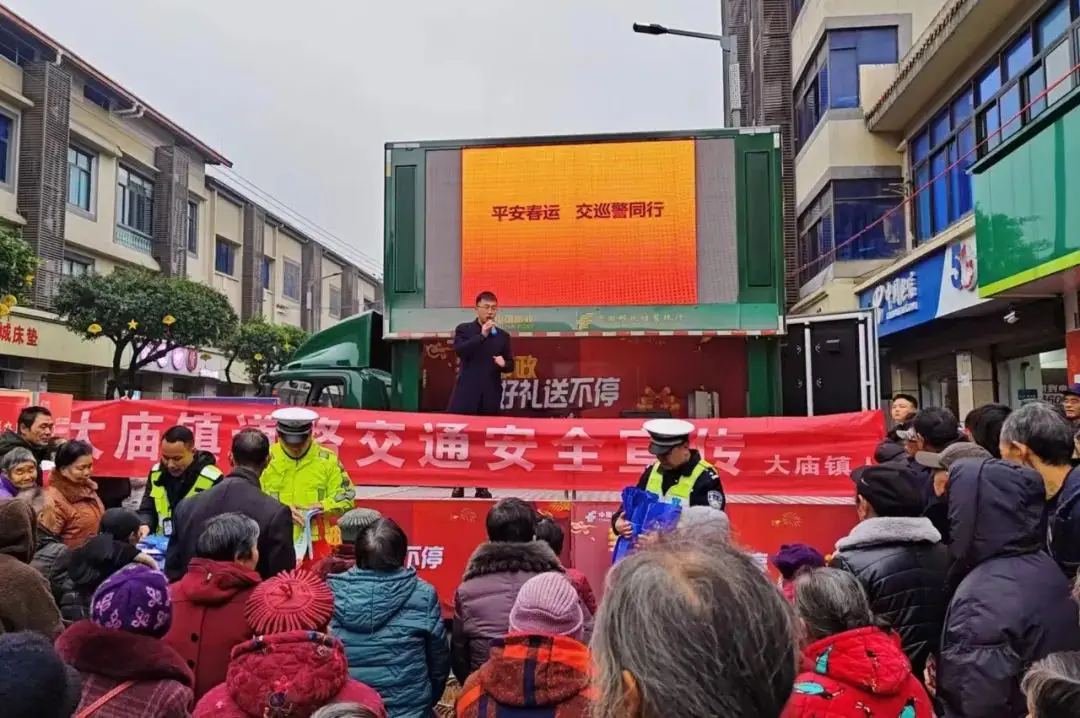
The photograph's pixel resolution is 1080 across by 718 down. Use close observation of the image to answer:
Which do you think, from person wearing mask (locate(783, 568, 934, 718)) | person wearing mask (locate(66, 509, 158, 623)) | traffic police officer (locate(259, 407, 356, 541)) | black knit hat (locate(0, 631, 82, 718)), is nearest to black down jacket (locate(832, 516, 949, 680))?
person wearing mask (locate(783, 568, 934, 718))

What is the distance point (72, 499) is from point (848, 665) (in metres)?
4.16

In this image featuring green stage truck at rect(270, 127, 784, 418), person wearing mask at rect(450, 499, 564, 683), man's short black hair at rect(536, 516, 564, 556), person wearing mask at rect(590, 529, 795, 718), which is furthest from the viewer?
green stage truck at rect(270, 127, 784, 418)

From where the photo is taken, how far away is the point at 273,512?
11.9 feet

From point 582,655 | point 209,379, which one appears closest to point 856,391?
point 582,655

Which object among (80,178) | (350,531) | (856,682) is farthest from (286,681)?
(80,178)

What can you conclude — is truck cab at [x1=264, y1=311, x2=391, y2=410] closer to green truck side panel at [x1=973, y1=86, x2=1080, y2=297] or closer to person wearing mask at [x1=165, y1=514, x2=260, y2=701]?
person wearing mask at [x1=165, y1=514, x2=260, y2=701]

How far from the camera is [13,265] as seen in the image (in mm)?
16594

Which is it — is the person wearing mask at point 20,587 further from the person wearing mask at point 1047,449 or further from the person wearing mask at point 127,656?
the person wearing mask at point 1047,449

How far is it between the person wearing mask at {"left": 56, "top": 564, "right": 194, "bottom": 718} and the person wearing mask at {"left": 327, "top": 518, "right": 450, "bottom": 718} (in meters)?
0.77

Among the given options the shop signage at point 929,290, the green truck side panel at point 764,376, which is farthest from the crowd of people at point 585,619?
the shop signage at point 929,290

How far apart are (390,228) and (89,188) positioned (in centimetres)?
2494

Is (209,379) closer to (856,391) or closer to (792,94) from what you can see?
(792,94)

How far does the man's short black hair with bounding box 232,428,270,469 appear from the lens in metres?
4.21

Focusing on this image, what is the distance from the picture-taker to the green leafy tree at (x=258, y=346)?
3381 cm
